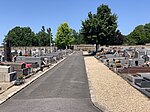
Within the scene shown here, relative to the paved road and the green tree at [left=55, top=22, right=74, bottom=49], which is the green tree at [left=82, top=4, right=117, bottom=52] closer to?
the green tree at [left=55, top=22, right=74, bottom=49]

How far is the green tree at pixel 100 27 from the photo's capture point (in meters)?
67.2

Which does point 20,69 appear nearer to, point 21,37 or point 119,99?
point 119,99

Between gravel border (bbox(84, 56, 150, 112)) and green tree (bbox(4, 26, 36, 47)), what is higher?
green tree (bbox(4, 26, 36, 47))

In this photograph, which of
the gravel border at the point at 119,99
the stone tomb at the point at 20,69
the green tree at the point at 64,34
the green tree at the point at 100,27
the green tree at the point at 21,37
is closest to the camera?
the gravel border at the point at 119,99

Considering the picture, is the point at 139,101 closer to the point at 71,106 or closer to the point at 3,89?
the point at 71,106

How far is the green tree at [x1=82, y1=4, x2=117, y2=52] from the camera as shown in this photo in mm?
67188

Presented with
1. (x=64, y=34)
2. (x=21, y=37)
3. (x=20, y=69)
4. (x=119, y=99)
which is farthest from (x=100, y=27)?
(x=21, y=37)

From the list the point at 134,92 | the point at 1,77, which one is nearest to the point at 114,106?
the point at 134,92

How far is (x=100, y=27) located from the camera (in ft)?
221

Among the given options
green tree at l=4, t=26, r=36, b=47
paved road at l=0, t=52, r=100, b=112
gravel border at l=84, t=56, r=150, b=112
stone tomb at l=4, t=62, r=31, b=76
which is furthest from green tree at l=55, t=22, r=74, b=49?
paved road at l=0, t=52, r=100, b=112

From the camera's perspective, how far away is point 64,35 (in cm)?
9538

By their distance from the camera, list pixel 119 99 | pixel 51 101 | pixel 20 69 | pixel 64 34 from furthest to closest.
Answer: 1. pixel 64 34
2. pixel 20 69
3. pixel 119 99
4. pixel 51 101

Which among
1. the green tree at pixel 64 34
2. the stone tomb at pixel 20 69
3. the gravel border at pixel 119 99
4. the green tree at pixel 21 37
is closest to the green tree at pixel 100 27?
the green tree at pixel 64 34

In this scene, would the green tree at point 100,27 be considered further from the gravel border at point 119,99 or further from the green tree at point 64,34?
the gravel border at point 119,99
